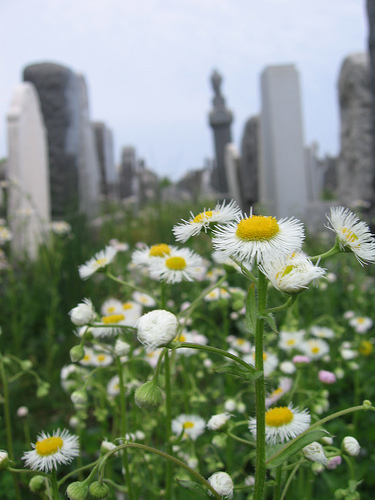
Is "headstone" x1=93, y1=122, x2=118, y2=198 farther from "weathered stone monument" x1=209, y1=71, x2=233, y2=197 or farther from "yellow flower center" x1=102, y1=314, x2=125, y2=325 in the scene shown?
"yellow flower center" x1=102, y1=314, x2=125, y2=325

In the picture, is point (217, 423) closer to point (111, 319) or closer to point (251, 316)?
point (251, 316)

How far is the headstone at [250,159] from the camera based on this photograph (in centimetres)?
706

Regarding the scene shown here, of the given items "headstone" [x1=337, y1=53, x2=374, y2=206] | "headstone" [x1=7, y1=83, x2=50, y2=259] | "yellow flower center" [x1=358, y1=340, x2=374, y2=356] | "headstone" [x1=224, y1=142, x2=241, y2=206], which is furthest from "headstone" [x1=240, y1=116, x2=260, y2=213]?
"yellow flower center" [x1=358, y1=340, x2=374, y2=356]

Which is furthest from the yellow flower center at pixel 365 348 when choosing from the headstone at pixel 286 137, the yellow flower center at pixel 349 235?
the headstone at pixel 286 137

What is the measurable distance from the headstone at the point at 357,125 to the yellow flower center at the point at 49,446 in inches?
170

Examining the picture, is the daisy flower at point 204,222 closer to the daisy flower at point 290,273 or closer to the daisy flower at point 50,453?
the daisy flower at point 290,273

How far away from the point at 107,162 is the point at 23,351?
820 centimetres

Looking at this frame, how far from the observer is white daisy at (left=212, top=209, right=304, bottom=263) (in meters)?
0.65

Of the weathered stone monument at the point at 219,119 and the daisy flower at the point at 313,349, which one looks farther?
the weathered stone monument at the point at 219,119

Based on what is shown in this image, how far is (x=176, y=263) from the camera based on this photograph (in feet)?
3.19

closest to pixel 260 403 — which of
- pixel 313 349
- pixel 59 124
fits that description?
pixel 313 349

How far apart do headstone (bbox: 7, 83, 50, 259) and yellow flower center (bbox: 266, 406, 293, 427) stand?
10.7ft

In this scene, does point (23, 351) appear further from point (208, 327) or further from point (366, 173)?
point (366, 173)

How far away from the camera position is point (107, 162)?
10344 millimetres
